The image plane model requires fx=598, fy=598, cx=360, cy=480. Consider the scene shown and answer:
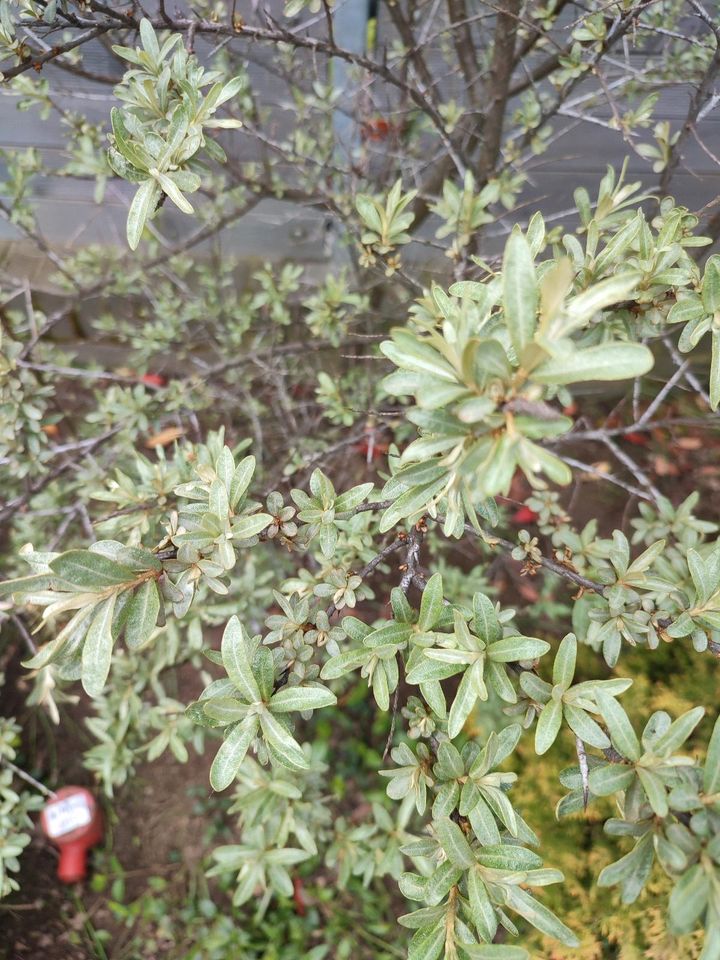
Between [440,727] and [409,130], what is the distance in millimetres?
2196

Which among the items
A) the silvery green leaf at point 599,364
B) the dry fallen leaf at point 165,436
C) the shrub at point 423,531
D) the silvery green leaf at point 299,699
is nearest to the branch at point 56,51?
the shrub at point 423,531

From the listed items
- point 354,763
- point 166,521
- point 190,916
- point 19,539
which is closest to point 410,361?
point 166,521

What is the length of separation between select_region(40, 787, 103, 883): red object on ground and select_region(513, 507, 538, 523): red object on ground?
2.21 m

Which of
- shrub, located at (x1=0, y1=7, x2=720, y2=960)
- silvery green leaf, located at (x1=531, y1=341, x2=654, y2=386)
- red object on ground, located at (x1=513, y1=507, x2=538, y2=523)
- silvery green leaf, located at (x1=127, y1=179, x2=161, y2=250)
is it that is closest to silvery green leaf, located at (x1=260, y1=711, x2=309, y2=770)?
shrub, located at (x1=0, y1=7, x2=720, y2=960)

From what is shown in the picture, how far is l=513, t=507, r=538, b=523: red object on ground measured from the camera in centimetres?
291

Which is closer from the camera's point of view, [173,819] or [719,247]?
[719,247]

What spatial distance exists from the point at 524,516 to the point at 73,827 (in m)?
2.29

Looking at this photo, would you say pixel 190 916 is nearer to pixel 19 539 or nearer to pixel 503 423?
pixel 19 539

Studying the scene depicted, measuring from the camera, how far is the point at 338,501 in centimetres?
105

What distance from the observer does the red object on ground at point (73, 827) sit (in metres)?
2.23

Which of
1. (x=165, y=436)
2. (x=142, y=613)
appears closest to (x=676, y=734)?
(x=142, y=613)

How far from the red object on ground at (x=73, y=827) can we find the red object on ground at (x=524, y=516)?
2.21 m

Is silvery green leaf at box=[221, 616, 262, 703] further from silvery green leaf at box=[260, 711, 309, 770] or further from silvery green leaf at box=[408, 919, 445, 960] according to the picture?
silvery green leaf at box=[408, 919, 445, 960]

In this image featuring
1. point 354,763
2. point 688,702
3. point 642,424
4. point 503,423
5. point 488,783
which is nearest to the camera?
point 503,423
